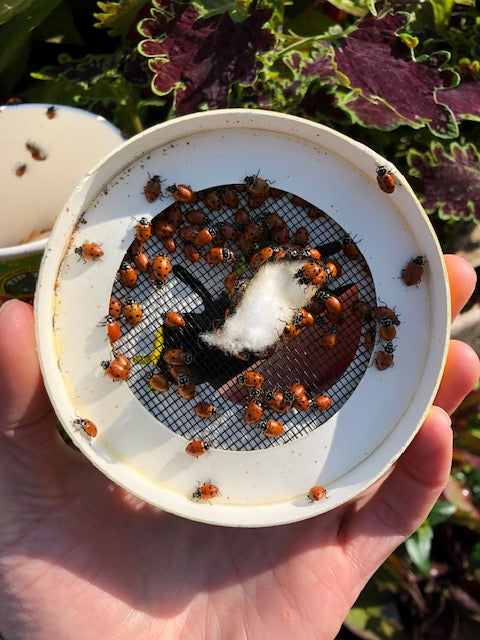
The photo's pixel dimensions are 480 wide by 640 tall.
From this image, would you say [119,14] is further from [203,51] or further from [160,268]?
[160,268]

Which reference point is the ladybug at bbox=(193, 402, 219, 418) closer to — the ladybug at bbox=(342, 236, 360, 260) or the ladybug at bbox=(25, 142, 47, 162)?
the ladybug at bbox=(342, 236, 360, 260)

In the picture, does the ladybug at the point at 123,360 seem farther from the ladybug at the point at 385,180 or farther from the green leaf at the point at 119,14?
the green leaf at the point at 119,14

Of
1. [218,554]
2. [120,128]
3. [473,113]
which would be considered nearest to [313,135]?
[473,113]

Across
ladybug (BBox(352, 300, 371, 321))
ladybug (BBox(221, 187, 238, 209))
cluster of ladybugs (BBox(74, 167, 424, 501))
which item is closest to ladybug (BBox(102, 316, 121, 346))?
cluster of ladybugs (BBox(74, 167, 424, 501))

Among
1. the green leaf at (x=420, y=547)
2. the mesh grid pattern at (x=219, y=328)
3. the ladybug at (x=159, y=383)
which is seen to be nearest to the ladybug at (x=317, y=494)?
the mesh grid pattern at (x=219, y=328)

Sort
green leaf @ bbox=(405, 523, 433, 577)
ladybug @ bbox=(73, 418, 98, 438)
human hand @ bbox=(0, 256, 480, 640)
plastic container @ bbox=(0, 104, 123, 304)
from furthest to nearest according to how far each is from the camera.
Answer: green leaf @ bbox=(405, 523, 433, 577), plastic container @ bbox=(0, 104, 123, 304), human hand @ bbox=(0, 256, 480, 640), ladybug @ bbox=(73, 418, 98, 438)

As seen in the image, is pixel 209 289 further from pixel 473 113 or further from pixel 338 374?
pixel 473 113
